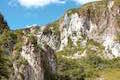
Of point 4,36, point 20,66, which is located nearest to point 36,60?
point 20,66

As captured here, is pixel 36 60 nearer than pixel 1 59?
No

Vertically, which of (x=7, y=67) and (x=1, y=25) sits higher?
(x=1, y=25)

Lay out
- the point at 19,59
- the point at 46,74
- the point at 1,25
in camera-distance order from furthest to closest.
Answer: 1. the point at 46,74
2. the point at 19,59
3. the point at 1,25

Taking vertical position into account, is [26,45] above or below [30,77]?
above

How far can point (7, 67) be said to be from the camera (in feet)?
144

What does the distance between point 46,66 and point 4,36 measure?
5655cm

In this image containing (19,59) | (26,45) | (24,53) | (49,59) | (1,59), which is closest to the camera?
(1,59)

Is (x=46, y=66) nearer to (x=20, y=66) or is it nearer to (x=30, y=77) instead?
(x=30, y=77)

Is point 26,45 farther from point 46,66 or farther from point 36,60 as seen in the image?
point 46,66

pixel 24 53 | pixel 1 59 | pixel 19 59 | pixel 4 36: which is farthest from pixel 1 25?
pixel 24 53

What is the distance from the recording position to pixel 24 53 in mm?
87625

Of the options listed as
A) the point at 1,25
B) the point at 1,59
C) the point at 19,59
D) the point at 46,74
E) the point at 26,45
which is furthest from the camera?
the point at 46,74

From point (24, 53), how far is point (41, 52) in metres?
16.5

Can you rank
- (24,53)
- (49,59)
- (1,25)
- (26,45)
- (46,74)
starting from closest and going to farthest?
(1,25)
(24,53)
(26,45)
(46,74)
(49,59)
